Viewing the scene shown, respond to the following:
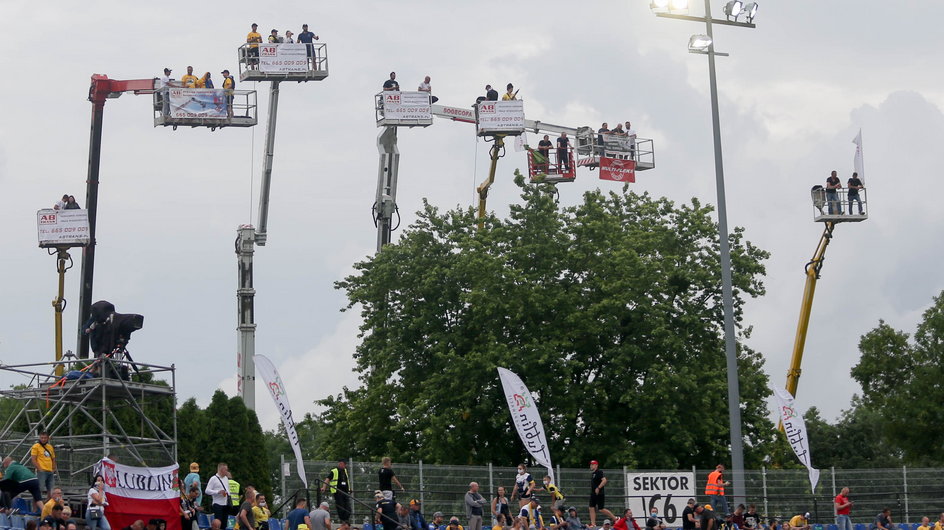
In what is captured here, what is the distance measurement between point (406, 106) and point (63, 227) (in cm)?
1168

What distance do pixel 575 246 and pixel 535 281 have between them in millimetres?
2232

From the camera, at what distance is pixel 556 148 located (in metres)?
53.6

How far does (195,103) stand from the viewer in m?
49.5

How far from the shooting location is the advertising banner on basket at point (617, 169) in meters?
56.0

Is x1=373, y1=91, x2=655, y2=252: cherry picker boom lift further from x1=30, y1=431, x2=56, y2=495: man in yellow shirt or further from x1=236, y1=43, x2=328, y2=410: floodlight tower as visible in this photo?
x1=30, y1=431, x2=56, y2=495: man in yellow shirt

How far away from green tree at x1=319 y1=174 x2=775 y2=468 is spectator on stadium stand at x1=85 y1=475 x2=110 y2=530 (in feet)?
64.6

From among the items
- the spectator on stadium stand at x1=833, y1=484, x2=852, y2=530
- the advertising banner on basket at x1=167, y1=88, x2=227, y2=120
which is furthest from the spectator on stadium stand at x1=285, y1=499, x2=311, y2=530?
the advertising banner on basket at x1=167, y1=88, x2=227, y2=120

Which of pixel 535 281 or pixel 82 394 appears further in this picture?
pixel 535 281

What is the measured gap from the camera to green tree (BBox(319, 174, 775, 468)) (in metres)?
43.5

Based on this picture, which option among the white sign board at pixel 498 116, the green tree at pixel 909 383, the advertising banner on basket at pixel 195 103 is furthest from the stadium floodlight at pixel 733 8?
the green tree at pixel 909 383

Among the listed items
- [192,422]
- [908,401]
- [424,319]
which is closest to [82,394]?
[192,422]

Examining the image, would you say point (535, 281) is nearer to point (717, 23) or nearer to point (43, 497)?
point (717, 23)

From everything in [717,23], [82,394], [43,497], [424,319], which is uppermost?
[717,23]

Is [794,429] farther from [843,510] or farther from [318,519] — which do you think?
[318,519]
